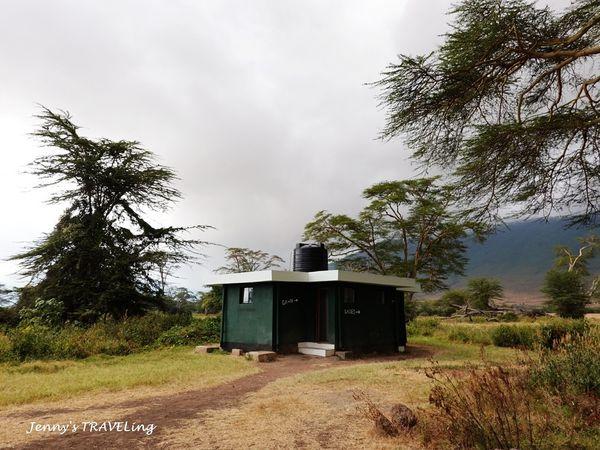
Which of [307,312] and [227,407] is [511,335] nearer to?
[307,312]

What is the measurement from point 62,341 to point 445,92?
45.4ft

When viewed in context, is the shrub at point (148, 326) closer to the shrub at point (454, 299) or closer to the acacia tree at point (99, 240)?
the acacia tree at point (99, 240)

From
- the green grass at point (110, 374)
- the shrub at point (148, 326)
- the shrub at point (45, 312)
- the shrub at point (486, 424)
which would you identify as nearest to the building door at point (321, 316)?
the green grass at point (110, 374)

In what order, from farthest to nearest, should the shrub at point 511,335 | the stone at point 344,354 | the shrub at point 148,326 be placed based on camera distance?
1. the shrub at point 511,335
2. the shrub at point 148,326
3. the stone at point 344,354

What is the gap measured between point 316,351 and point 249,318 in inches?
110

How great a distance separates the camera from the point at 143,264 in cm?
2119

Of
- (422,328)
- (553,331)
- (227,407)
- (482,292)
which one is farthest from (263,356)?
(482,292)

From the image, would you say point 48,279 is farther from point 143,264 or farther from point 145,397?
point 145,397

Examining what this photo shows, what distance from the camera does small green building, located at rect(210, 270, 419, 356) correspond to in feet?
45.3

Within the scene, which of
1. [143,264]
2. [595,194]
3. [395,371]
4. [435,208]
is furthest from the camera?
[435,208]

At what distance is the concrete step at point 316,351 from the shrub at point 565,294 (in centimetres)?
3093

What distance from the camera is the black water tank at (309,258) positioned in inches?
619

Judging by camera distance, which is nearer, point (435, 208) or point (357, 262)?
point (435, 208)

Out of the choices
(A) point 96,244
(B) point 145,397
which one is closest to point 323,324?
(B) point 145,397
